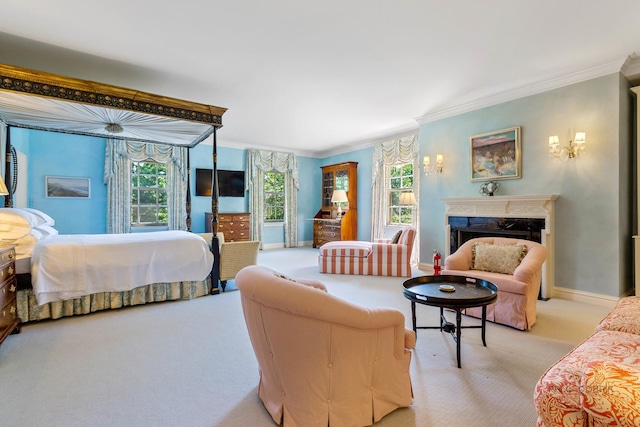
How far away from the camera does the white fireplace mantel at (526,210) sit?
3990mm

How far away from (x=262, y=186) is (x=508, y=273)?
6.35m

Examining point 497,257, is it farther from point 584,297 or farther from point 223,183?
point 223,183

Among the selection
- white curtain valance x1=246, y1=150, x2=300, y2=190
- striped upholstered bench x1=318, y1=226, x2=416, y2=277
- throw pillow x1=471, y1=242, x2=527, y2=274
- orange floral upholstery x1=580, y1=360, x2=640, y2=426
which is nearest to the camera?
orange floral upholstery x1=580, y1=360, x2=640, y2=426

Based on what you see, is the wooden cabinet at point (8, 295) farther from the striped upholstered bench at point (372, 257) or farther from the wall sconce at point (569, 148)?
the wall sconce at point (569, 148)

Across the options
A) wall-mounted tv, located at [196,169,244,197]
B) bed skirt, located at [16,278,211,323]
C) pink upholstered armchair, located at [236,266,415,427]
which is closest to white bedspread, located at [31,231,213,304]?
bed skirt, located at [16,278,211,323]

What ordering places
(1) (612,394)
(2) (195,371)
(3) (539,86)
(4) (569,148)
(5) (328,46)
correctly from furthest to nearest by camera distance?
(3) (539,86) → (4) (569,148) → (5) (328,46) → (2) (195,371) → (1) (612,394)

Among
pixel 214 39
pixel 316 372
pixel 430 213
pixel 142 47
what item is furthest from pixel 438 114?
pixel 316 372

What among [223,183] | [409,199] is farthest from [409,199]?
[223,183]

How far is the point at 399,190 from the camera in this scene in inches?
277

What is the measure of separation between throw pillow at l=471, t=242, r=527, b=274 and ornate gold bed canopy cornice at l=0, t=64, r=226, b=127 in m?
3.72

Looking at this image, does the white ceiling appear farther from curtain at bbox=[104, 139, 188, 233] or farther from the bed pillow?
curtain at bbox=[104, 139, 188, 233]

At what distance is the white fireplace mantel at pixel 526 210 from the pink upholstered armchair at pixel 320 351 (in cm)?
324

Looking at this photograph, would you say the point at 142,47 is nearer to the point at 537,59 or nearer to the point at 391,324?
the point at 391,324

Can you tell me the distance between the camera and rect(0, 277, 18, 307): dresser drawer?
8.41ft
